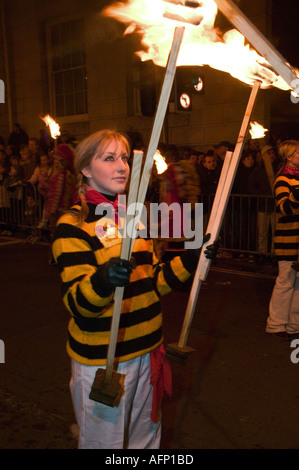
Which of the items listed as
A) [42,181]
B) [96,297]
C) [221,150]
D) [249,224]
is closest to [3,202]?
[42,181]

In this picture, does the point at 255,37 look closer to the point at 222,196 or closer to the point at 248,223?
the point at 222,196

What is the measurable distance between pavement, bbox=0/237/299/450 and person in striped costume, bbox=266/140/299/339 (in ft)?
0.61

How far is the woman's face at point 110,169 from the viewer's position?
2260mm

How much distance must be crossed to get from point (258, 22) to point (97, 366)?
9790mm

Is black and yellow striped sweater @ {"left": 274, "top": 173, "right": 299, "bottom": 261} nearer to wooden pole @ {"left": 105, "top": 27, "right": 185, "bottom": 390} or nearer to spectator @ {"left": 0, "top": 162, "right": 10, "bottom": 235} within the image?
wooden pole @ {"left": 105, "top": 27, "right": 185, "bottom": 390}

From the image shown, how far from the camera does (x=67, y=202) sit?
22.6 ft

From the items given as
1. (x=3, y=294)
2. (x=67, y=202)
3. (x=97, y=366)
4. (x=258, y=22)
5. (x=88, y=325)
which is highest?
(x=258, y=22)

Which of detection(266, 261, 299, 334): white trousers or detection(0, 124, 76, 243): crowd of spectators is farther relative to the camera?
detection(0, 124, 76, 243): crowd of spectators

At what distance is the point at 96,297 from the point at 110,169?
600mm

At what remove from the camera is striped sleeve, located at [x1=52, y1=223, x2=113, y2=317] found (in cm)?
202

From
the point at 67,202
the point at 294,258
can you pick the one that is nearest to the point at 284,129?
the point at 67,202

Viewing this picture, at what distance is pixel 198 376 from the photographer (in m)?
4.21

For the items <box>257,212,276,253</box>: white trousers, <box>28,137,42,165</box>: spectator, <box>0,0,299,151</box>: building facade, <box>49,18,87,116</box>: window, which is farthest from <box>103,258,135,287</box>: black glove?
<box>49,18,87,116</box>: window
